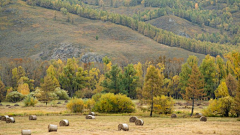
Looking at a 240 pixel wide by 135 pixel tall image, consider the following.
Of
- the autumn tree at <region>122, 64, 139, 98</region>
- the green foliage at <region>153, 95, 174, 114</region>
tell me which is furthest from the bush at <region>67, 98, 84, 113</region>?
the autumn tree at <region>122, 64, 139, 98</region>

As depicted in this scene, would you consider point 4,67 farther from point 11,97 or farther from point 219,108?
point 219,108

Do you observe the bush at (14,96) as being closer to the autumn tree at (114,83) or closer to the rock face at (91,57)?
the autumn tree at (114,83)

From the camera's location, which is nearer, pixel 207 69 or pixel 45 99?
pixel 45 99

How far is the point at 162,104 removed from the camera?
52.9 meters

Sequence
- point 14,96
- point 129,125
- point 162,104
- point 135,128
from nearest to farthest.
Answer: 1. point 135,128
2. point 129,125
3. point 162,104
4. point 14,96

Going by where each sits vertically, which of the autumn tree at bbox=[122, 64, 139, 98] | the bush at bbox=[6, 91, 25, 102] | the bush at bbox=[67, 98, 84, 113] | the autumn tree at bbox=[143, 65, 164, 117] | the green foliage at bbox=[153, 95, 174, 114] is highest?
the autumn tree at bbox=[143, 65, 164, 117]

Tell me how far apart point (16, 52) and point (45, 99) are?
113540mm

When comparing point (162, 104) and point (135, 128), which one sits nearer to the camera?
point (135, 128)

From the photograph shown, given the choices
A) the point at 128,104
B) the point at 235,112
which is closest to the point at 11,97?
the point at 128,104

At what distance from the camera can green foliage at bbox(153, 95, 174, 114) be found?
5244 cm

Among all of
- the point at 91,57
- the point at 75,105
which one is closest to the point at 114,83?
the point at 75,105

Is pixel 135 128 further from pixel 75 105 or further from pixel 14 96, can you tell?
pixel 14 96

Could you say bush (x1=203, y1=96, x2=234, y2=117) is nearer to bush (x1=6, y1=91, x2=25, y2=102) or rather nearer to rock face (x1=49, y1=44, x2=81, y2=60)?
bush (x1=6, y1=91, x2=25, y2=102)

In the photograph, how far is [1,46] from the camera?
193 m
